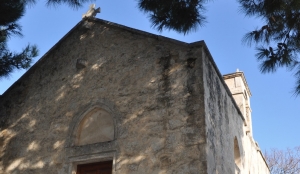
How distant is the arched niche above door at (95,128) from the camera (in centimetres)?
749

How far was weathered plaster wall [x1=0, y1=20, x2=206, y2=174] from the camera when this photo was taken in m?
6.61

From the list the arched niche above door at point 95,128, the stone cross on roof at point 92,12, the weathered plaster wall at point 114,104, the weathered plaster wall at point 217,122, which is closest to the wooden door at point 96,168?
the weathered plaster wall at point 114,104

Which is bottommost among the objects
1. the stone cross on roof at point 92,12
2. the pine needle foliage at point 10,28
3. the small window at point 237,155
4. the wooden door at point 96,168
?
the wooden door at point 96,168

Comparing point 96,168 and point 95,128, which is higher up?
point 95,128

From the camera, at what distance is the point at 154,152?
6.61 metres

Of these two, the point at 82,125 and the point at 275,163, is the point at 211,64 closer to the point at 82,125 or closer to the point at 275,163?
the point at 82,125

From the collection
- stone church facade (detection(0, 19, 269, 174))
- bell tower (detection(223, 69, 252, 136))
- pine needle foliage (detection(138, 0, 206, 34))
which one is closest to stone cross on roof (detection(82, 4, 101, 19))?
stone church facade (detection(0, 19, 269, 174))

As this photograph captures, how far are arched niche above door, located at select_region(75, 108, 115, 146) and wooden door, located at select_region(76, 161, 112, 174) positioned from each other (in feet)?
1.54

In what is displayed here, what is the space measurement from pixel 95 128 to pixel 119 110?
2.40 ft

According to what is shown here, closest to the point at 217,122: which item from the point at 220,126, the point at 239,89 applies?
the point at 220,126

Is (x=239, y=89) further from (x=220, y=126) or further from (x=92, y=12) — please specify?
(x=92, y=12)

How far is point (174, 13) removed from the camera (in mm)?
6969

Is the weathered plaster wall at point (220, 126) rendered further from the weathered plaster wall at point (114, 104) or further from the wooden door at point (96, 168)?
the wooden door at point (96, 168)

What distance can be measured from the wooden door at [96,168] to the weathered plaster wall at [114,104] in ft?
0.53
